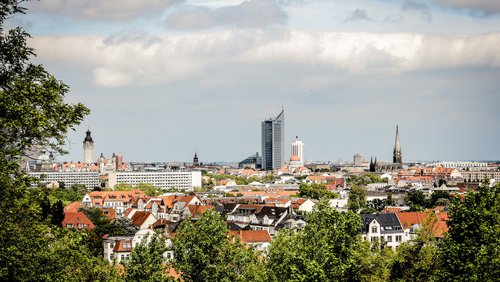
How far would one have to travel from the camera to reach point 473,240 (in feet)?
102

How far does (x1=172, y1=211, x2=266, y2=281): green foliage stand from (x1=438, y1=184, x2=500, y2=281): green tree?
8.76 meters

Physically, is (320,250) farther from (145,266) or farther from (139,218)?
(139,218)

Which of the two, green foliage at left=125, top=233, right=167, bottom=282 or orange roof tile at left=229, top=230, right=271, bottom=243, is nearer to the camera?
green foliage at left=125, top=233, right=167, bottom=282

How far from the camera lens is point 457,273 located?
100 feet

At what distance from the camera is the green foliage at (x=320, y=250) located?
29.3 meters

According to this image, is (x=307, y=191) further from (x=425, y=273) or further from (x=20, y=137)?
(x=20, y=137)

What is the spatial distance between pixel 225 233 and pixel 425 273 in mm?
10436

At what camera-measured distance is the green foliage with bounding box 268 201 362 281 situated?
29.3 meters

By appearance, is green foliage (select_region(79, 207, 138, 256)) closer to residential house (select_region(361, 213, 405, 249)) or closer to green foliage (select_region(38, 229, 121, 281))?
residential house (select_region(361, 213, 405, 249))

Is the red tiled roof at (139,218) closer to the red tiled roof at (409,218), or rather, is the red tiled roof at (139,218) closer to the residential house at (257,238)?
the residential house at (257,238)

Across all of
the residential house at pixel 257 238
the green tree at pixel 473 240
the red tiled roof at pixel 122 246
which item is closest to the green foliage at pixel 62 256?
the green tree at pixel 473 240

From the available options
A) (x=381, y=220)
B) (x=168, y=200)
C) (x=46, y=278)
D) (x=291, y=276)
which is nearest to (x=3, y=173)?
(x=46, y=278)

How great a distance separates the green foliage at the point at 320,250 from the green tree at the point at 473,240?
4257 mm

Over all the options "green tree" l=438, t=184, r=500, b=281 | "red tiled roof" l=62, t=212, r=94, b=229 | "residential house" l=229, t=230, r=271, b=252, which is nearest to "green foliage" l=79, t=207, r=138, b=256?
"red tiled roof" l=62, t=212, r=94, b=229
